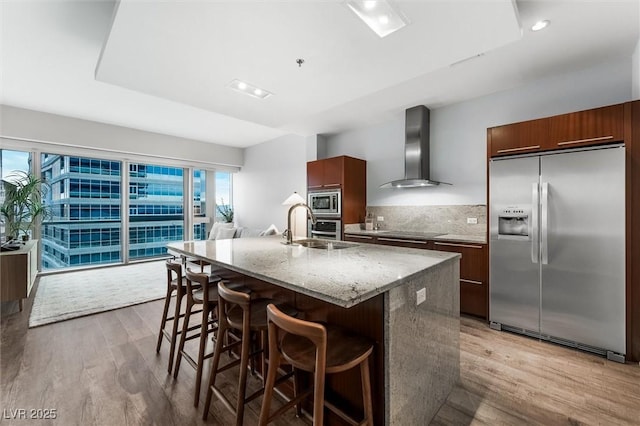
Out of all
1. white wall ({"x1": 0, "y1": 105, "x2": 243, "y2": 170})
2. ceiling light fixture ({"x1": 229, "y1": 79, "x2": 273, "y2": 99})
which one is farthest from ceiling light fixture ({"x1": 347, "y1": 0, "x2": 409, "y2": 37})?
white wall ({"x1": 0, "y1": 105, "x2": 243, "y2": 170})

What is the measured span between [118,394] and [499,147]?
157 inches

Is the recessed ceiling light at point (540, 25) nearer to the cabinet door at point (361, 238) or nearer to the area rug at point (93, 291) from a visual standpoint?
the cabinet door at point (361, 238)

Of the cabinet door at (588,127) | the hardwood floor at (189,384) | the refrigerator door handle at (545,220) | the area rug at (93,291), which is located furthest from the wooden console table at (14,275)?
the cabinet door at (588,127)

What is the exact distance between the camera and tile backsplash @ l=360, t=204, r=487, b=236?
371cm

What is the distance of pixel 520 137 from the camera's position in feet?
9.21

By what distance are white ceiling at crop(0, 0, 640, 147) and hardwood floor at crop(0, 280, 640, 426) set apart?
8.17 feet

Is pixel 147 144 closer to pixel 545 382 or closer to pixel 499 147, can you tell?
pixel 499 147

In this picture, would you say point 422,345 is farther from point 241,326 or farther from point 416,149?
point 416,149

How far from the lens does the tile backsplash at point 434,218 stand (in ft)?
12.2

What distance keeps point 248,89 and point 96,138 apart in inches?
162

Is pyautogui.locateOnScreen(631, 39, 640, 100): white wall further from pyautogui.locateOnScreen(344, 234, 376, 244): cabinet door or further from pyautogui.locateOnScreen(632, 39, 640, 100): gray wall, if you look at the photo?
pyautogui.locateOnScreen(344, 234, 376, 244): cabinet door

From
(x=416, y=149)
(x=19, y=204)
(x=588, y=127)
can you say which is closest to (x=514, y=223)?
(x=588, y=127)

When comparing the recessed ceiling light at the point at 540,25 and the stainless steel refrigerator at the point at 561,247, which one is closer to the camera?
the recessed ceiling light at the point at 540,25

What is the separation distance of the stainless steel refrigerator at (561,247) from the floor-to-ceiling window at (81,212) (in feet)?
22.2
